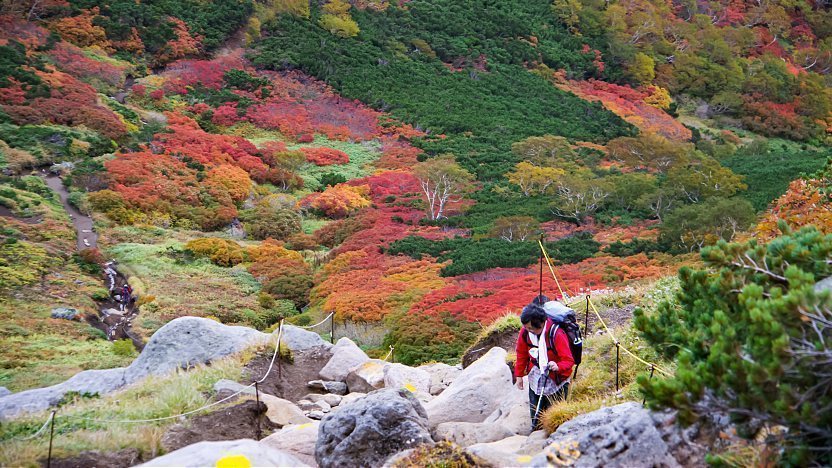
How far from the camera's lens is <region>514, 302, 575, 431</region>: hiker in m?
6.57

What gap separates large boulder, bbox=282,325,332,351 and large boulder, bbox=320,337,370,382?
23.7 inches

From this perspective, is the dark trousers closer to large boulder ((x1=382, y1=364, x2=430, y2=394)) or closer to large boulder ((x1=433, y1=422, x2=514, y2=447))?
large boulder ((x1=433, y1=422, x2=514, y2=447))

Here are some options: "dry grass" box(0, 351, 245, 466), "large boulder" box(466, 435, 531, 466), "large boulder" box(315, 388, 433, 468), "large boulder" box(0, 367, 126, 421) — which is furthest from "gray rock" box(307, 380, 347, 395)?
"large boulder" box(466, 435, 531, 466)

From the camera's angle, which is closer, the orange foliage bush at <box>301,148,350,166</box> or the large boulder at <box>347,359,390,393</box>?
the large boulder at <box>347,359,390,393</box>

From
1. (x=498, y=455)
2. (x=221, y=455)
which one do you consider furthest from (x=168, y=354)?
(x=498, y=455)

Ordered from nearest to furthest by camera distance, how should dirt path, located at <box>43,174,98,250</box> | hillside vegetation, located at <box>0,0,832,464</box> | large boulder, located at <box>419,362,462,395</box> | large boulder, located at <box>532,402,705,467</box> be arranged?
large boulder, located at <box>532,402,705,467</box> < large boulder, located at <box>419,362,462,395</box> < hillside vegetation, located at <box>0,0,832,464</box> < dirt path, located at <box>43,174,98,250</box>

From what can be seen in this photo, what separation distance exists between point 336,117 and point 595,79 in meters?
22.5

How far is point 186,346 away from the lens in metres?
11.0

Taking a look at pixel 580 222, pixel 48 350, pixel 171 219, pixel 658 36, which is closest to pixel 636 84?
pixel 658 36

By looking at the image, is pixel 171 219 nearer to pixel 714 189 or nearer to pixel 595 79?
pixel 714 189

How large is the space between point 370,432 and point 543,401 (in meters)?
1.82

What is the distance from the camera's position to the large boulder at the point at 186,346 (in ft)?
34.9

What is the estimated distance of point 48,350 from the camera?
14938 millimetres

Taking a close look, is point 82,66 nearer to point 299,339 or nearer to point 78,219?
point 78,219
